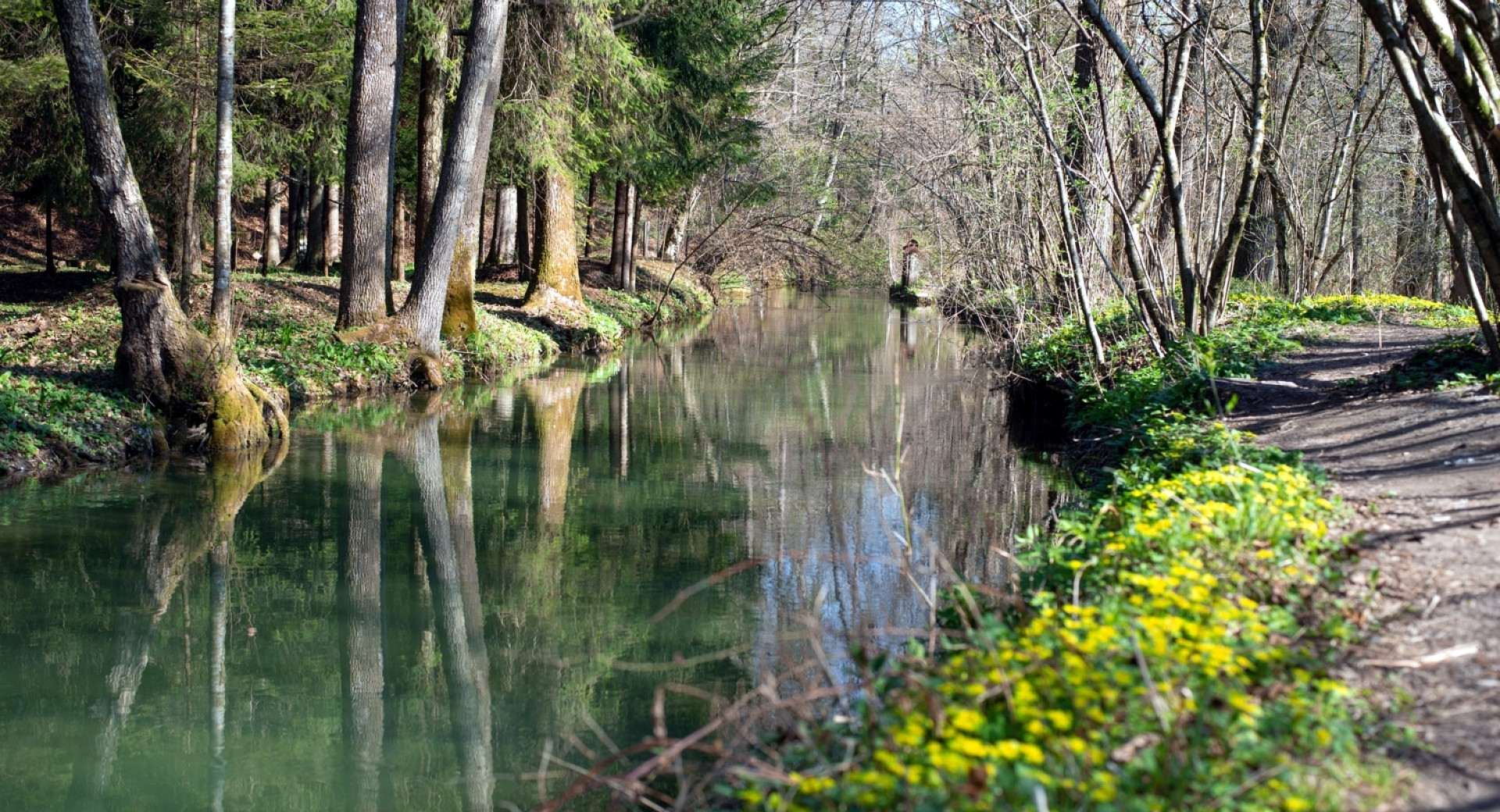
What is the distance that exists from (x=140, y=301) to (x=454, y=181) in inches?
243

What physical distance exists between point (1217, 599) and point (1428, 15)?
5.95 meters

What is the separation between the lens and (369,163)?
665 inches

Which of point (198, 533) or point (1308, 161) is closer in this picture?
point (198, 533)

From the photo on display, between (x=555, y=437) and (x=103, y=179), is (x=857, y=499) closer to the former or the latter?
(x=555, y=437)

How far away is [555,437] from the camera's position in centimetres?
1364

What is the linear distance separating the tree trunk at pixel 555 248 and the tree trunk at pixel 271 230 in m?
5.75

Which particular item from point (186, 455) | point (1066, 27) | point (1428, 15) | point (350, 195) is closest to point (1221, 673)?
point (1428, 15)

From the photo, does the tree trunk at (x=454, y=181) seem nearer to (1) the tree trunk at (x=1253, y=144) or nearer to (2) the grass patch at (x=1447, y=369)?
(1) the tree trunk at (x=1253, y=144)

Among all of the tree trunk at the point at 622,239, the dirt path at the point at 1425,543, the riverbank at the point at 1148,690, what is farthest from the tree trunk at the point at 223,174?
the tree trunk at the point at 622,239

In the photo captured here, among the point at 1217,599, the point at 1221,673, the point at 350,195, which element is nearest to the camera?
A: the point at 1221,673

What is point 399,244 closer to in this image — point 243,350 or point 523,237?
point 523,237

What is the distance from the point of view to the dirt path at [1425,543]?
3.37 meters

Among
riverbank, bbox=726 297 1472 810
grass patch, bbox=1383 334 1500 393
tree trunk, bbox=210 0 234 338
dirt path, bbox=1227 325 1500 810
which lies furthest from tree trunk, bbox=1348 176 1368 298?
riverbank, bbox=726 297 1472 810

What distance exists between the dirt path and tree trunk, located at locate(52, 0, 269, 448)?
9335 mm
